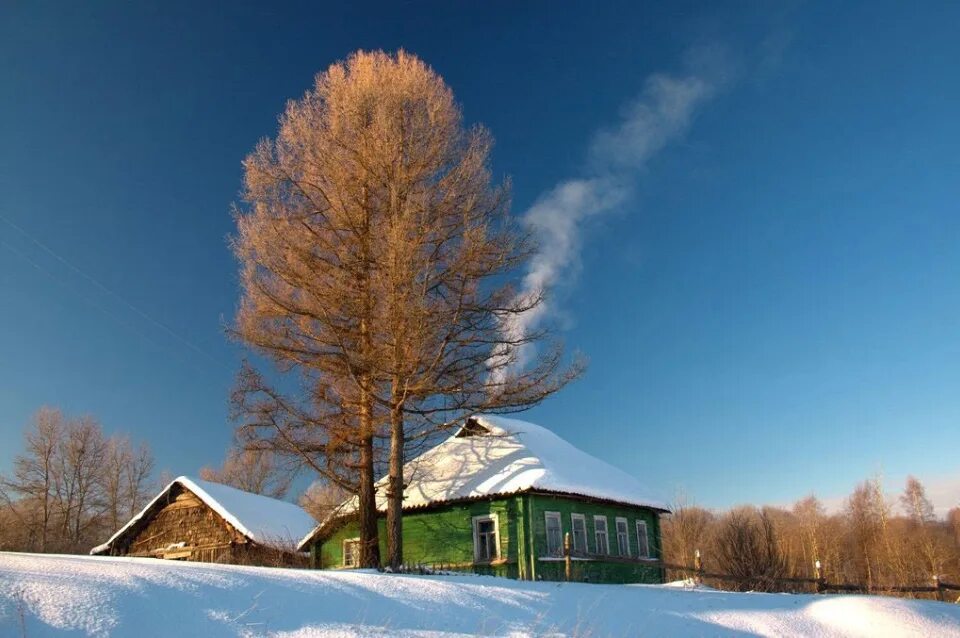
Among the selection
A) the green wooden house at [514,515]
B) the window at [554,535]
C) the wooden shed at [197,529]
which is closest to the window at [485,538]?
the green wooden house at [514,515]

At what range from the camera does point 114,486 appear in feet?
154

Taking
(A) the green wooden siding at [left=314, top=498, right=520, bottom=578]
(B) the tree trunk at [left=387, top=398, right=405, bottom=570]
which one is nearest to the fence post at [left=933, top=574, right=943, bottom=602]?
(A) the green wooden siding at [left=314, top=498, right=520, bottom=578]

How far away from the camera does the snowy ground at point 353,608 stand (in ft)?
20.2

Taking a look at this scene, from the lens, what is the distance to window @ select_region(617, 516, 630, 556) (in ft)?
72.9

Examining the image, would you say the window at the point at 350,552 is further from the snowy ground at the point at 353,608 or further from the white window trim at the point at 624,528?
the snowy ground at the point at 353,608

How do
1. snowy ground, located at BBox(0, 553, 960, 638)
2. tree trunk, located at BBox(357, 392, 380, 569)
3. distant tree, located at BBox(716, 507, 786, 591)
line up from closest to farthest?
1. snowy ground, located at BBox(0, 553, 960, 638)
2. tree trunk, located at BBox(357, 392, 380, 569)
3. distant tree, located at BBox(716, 507, 786, 591)

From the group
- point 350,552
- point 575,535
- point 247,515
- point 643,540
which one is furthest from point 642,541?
point 247,515

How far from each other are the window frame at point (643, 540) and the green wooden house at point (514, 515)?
0.03 m

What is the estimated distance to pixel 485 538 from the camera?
19953mm

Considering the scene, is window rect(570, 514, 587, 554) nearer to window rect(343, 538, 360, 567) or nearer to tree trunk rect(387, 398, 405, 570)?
tree trunk rect(387, 398, 405, 570)

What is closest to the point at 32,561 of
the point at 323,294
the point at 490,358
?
the point at 323,294

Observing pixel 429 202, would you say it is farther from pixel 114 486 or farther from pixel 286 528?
pixel 114 486

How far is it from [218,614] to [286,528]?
21683mm

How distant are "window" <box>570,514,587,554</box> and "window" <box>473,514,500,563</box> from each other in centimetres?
243
